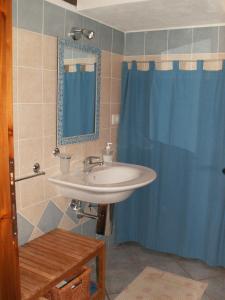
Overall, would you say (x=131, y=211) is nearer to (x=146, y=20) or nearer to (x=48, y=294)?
(x=48, y=294)

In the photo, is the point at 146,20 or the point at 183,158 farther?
the point at 183,158

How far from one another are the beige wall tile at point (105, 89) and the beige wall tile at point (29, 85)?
0.76 meters

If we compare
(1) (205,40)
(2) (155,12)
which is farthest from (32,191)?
(1) (205,40)

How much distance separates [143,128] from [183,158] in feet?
1.45

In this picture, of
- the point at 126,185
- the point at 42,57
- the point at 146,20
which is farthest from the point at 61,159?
the point at 146,20

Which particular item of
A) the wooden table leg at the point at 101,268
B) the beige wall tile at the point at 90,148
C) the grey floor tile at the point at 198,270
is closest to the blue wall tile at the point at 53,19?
the beige wall tile at the point at 90,148

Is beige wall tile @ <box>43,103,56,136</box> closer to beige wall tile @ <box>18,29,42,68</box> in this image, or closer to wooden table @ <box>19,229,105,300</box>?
beige wall tile @ <box>18,29,42,68</box>

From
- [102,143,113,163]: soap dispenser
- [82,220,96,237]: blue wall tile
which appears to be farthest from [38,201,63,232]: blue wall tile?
[102,143,113,163]: soap dispenser

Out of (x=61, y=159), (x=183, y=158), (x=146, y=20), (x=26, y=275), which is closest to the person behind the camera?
(x=26, y=275)

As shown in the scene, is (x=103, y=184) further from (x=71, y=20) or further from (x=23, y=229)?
(x=71, y=20)

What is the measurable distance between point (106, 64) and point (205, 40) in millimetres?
813

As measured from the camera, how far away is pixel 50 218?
2.30 metres

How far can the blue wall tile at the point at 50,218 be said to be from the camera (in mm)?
2236

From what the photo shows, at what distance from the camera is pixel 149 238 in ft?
9.92
